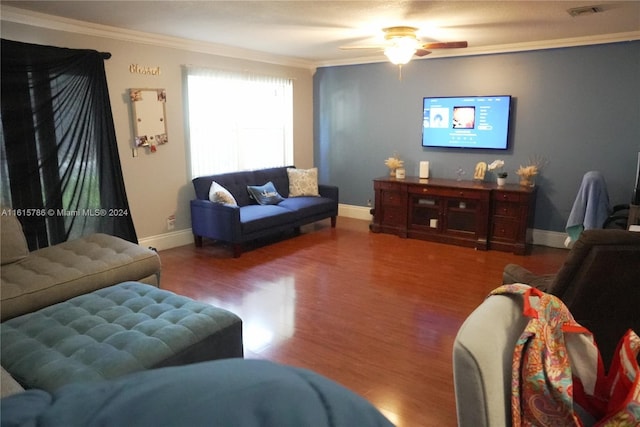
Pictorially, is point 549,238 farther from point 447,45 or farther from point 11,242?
point 11,242

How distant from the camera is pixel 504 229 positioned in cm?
488

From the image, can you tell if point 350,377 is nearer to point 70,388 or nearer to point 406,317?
point 406,317

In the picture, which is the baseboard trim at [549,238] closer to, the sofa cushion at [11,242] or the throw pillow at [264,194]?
the throw pillow at [264,194]

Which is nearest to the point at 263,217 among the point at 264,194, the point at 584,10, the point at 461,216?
the point at 264,194

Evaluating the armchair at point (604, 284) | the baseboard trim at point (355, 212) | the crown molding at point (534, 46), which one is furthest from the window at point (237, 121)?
the armchair at point (604, 284)

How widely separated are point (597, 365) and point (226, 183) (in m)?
4.36

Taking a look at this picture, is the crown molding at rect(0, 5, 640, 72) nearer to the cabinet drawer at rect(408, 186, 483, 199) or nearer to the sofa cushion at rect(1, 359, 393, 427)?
the cabinet drawer at rect(408, 186, 483, 199)

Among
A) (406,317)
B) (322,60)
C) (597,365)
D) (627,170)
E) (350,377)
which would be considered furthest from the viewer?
(322,60)

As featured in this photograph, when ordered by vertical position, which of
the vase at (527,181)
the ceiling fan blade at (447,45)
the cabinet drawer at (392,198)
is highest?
the ceiling fan blade at (447,45)

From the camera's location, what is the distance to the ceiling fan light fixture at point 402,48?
3.87 meters

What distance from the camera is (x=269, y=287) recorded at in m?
3.83

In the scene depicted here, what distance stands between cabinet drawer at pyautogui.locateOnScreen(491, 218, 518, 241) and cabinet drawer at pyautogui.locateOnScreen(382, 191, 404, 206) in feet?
3.75

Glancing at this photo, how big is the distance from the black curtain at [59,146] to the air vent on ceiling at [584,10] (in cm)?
409

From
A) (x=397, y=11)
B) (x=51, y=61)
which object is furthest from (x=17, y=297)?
(x=397, y=11)
